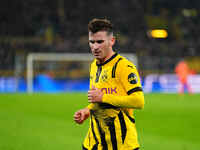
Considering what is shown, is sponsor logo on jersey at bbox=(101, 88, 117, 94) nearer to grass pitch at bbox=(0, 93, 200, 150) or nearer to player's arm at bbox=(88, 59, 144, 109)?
player's arm at bbox=(88, 59, 144, 109)

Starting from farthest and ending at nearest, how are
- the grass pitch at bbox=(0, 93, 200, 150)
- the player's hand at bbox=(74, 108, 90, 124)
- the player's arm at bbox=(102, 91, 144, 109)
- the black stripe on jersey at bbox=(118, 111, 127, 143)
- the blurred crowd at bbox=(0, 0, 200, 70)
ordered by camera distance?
the blurred crowd at bbox=(0, 0, 200, 70), the grass pitch at bbox=(0, 93, 200, 150), the player's hand at bbox=(74, 108, 90, 124), the black stripe on jersey at bbox=(118, 111, 127, 143), the player's arm at bbox=(102, 91, 144, 109)

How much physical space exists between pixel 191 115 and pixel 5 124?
237 inches

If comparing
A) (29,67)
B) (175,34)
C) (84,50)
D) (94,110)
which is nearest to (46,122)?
(94,110)

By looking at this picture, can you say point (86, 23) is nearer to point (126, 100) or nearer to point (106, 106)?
point (106, 106)

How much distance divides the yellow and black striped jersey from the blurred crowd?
3157 cm

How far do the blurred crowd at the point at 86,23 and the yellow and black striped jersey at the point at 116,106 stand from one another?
3157 cm

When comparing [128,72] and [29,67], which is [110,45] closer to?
[128,72]

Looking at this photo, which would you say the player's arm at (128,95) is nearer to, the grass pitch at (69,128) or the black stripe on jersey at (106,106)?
the black stripe on jersey at (106,106)

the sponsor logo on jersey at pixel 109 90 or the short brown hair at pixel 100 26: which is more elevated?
the short brown hair at pixel 100 26

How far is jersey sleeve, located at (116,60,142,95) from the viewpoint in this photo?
4.15 metres

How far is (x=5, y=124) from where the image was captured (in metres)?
12.5

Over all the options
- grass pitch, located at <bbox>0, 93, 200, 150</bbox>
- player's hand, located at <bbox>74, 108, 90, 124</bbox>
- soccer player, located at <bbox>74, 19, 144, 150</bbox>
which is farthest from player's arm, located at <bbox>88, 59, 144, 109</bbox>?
grass pitch, located at <bbox>0, 93, 200, 150</bbox>

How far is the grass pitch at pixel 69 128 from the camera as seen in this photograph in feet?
30.7

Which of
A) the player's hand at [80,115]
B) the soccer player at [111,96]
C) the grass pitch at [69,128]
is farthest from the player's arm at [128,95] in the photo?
the grass pitch at [69,128]
